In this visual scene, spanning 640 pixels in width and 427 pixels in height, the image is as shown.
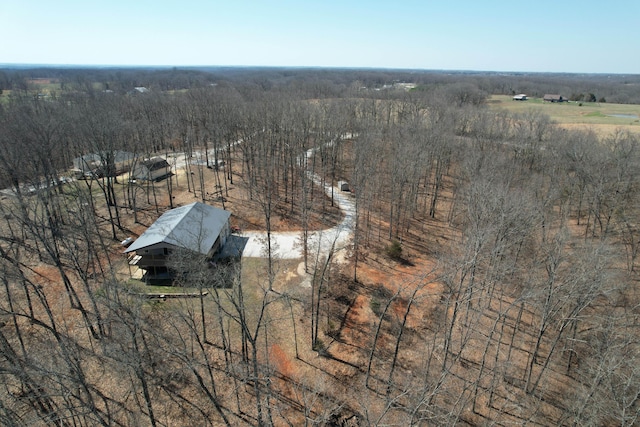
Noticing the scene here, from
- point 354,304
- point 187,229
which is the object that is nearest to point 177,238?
point 187,229

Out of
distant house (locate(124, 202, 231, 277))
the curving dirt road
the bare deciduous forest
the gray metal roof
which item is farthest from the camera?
the curving dirt road

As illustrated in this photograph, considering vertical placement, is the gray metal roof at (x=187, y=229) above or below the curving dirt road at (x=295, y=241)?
above

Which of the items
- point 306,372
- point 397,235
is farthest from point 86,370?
point 397,235

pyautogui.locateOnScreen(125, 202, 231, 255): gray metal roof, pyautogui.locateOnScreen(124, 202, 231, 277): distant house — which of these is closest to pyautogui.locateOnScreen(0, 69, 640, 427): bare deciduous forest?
pyautogui.locateOnScreen(124, 202, 231, 277): distant house

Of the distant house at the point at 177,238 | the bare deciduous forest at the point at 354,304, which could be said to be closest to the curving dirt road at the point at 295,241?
the bare deciduous forest at the point at 354,304

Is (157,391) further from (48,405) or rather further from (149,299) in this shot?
(149,299)

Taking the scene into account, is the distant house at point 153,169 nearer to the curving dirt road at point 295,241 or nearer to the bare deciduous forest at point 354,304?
the bare deciduous forest at point 354,304

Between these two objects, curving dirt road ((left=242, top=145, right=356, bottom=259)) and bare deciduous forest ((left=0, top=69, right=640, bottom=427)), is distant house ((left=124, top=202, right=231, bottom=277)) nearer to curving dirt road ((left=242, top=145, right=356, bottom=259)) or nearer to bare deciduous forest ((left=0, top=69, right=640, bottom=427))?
bare deciduous forest ((left=0, top=69, right=640, bottom=427))
